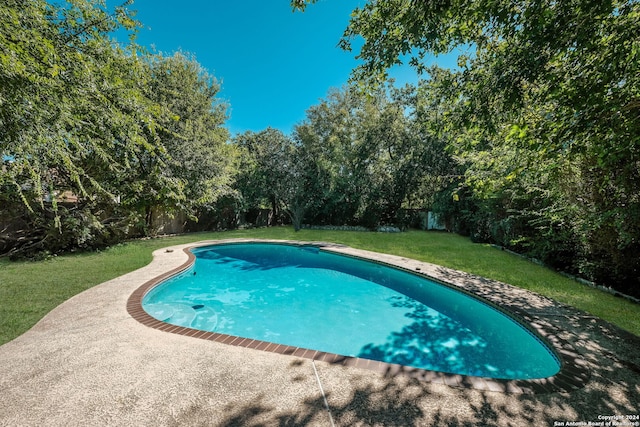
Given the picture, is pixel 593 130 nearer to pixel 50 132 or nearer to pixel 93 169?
pixel 50 132

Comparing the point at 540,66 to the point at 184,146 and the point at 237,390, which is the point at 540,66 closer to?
the point at 237,390

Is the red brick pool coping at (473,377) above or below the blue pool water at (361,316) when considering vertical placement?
above

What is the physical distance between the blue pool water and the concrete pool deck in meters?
0.85

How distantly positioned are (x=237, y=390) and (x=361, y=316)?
398cm

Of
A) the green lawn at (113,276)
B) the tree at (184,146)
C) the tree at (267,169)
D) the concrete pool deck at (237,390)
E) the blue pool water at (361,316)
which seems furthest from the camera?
the tree at (267,169)

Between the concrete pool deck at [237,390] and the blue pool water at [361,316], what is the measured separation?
849 millimetres

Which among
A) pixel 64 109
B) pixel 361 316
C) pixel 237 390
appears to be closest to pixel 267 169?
pixel 361 316

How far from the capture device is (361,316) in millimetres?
6117

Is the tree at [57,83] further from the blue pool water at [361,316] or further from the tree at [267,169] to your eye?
the tree at [267,169]

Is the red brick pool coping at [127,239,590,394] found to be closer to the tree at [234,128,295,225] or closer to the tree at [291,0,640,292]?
the tree at [291,0,640,292]

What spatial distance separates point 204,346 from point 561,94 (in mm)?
5540

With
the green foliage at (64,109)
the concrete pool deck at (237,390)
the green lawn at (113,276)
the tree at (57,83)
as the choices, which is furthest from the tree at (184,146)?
the concrete pool deck at (237,390)

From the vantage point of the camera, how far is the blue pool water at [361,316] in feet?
14.0

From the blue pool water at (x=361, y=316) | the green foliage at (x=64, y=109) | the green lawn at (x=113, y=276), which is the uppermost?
the green foliage at (x=64, y=109)
